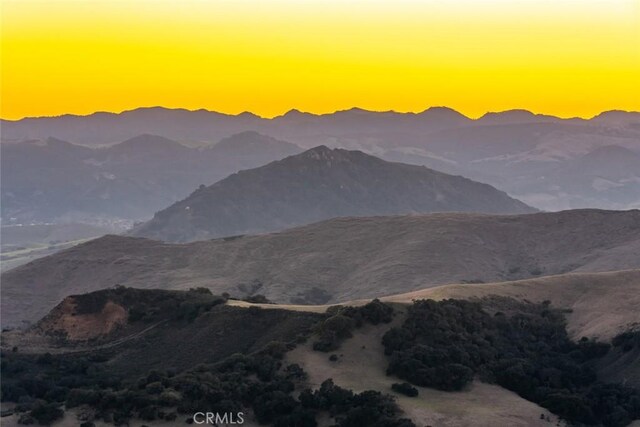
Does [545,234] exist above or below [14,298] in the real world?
above

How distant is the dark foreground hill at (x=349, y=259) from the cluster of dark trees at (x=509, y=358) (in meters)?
44.3

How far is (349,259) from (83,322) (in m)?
71.8

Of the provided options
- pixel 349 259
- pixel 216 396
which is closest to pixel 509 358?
pixel 216 396

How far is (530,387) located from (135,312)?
34571 millimetres

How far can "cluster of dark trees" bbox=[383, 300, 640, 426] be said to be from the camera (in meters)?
56.9

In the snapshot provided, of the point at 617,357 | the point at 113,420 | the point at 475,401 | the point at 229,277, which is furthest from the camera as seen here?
the point at 229,277

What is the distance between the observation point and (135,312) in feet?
250

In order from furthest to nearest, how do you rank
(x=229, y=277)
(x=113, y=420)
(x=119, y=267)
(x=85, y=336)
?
(x=119, y=267), (x=229, y=277), (x=85, y=336), (x=113, y=420)

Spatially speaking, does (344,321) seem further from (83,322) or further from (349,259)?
(349,259)

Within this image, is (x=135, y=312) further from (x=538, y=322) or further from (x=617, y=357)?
(x=617, y=357)

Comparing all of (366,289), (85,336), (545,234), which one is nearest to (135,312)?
(85,336)

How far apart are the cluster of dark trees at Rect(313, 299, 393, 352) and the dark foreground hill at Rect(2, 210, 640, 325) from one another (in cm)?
4891

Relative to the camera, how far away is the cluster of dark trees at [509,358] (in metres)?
56.9

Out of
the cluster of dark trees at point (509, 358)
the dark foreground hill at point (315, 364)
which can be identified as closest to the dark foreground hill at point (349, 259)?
the cluster of dark trees at point (509, 358)
